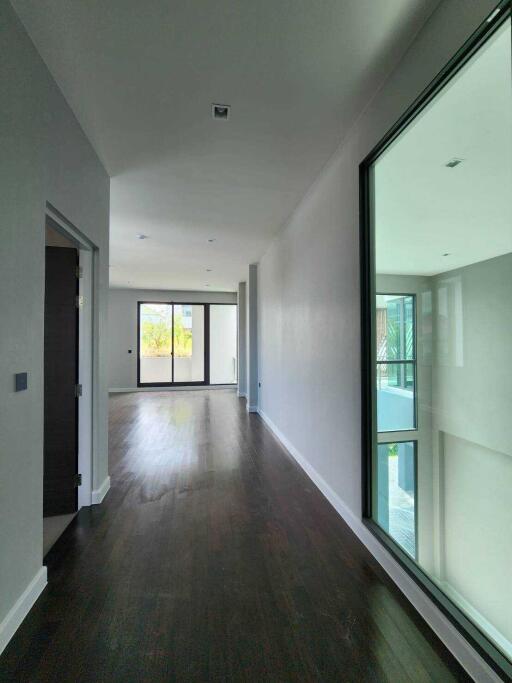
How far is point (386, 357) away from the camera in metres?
2.31

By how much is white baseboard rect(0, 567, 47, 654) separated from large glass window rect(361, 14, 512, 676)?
197 centimetres

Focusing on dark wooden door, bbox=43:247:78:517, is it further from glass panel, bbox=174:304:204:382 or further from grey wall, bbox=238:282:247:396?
glass panel, bbox=174:304:204:382

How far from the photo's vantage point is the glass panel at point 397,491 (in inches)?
85.7

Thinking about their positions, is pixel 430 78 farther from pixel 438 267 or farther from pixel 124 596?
pixel 124 596

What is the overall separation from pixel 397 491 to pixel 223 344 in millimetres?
8403

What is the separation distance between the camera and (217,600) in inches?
71.8

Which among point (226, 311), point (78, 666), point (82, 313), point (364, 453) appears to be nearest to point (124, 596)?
point (78, 666)

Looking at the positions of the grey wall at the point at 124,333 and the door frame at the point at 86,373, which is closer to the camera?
the door frame at the point at 86,373

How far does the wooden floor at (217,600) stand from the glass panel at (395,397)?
854mm

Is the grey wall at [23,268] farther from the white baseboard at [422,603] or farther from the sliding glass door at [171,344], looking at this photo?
the sliding glass door at [171,344]

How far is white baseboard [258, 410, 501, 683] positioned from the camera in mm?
1378

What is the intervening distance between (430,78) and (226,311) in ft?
29.4

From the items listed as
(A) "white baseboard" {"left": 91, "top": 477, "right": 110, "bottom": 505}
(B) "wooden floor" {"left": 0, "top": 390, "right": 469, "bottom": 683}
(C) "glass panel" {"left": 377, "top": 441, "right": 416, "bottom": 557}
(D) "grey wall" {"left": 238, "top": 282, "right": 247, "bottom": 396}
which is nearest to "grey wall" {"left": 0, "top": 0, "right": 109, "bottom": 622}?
(B) "wooden floor" {"left": 0, "top": 390, "right": 469, "bottom": 683}

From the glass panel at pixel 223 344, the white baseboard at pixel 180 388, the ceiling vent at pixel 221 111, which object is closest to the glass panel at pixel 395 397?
the ceiling vent at pixel 221 111
